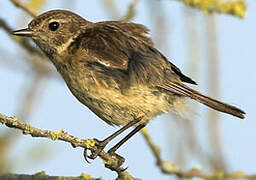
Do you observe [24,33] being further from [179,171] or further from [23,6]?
[179,171]

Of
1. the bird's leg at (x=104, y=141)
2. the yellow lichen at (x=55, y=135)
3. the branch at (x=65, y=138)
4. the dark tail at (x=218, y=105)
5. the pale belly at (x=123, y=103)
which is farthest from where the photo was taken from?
the dark tail at (x=218, y=105)

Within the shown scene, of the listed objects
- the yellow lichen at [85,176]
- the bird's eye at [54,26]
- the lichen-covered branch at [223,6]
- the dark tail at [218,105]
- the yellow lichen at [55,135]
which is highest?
the lichen-covered branch at [223,6]

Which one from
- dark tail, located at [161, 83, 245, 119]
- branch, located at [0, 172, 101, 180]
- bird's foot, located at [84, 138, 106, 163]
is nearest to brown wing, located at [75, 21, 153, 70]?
dark tail, located at [161, 83, 245, 119]

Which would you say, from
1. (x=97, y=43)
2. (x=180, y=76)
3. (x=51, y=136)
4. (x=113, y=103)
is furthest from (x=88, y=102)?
(x=51, y=136)

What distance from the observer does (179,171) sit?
4695mm

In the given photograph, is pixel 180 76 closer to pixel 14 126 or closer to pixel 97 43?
pixel 97 43

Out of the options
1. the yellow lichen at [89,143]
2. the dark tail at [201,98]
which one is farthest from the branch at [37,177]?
the dark tail at [201,98]

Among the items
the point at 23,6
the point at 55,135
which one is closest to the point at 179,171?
the point at 55,135

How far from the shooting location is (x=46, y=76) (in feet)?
18.2

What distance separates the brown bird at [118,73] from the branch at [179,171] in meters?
0.17

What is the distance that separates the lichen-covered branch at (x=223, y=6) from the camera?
194 inches

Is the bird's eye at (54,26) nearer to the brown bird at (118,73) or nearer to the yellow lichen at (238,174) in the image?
the brown bird at (118,73)

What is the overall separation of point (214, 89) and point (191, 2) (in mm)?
840

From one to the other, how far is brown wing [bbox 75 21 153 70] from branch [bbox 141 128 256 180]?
2.05ft
